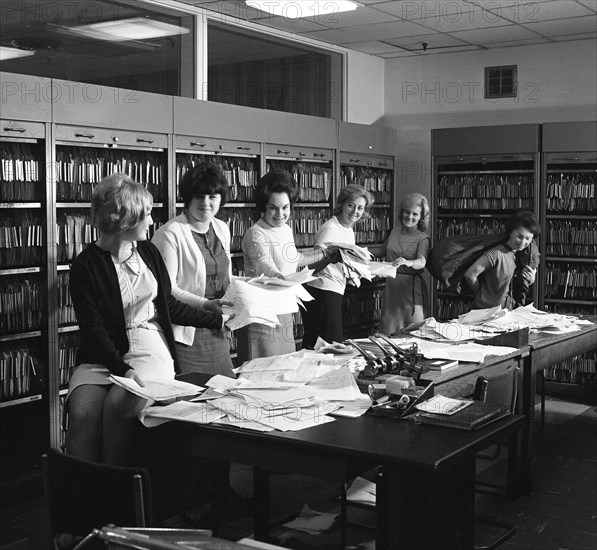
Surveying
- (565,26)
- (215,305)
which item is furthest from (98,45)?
(565,26)

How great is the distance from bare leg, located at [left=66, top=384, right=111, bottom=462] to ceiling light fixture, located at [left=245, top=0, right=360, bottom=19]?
4.10 metres

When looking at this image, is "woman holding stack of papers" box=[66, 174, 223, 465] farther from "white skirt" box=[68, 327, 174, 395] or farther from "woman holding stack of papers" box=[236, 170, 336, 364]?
"woman holding stack of papers" box=[236, 170, 336, 364]

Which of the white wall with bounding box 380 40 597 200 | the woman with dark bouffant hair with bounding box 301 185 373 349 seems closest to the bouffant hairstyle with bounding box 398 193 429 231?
the woman with dark bouffant hair with bounding box 301 185 373 349

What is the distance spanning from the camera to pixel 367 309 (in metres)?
8.29

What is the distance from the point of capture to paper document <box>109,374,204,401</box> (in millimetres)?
3135

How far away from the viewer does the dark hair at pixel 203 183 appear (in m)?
4.44

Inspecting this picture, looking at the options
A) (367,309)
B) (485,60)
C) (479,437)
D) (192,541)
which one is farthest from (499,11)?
(192,541)

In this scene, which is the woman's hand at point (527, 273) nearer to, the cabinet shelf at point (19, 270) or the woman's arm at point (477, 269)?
the woman's arm at point (477, 269)

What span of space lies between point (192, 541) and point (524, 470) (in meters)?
3.75

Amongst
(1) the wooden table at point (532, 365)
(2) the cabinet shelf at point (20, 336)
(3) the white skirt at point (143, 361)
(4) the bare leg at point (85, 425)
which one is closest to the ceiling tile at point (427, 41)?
(1) the wooden table at point (532, 365)

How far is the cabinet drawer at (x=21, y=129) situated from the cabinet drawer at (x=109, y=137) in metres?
0.13

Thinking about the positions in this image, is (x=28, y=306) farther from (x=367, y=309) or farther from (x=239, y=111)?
(x=367, y=309)

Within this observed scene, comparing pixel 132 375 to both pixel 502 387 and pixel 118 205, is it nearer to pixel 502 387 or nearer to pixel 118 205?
pixel 118 205

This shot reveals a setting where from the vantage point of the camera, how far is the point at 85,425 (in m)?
3.26
